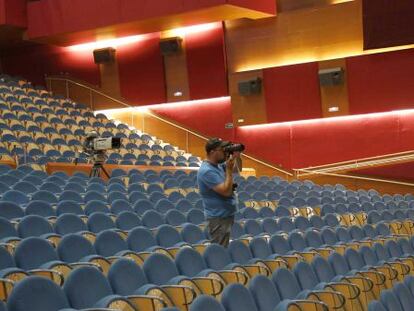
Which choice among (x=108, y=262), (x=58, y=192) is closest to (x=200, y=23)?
(x=58, y=192)

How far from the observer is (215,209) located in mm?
2678

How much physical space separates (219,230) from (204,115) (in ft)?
16.0

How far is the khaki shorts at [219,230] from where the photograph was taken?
8.77ft

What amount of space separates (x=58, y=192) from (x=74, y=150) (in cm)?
207

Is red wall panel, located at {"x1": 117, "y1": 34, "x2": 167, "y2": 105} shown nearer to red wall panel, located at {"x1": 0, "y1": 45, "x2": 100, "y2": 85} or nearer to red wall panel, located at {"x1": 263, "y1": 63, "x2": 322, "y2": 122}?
red wall panel, located at {"x1": 0, "y1": 45, "x2": 100, "y2": 85}

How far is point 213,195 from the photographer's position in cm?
268

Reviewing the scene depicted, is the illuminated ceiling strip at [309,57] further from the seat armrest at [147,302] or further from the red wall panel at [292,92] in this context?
the seat armrest at [147,302]

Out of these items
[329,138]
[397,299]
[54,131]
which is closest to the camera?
[397,299]

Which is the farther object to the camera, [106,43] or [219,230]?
[106,43]

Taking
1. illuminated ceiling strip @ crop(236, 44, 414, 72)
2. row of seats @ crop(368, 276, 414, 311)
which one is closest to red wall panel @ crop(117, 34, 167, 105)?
illuminated ceiling strip @ crop(236, 44, 414, 72)

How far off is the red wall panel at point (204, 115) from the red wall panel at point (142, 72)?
7.6 inches

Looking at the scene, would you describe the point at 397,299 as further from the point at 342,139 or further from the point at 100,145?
the point at 342,139

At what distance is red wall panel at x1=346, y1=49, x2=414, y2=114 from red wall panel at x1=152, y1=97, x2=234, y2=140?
55.6 inches

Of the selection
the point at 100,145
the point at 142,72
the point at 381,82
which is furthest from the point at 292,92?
the point at 100,145
